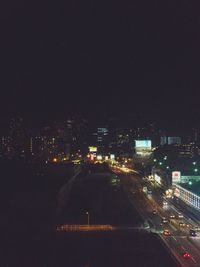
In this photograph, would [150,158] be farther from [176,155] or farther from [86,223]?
[86,223]

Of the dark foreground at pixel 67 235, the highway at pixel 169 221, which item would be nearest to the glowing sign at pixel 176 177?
the highway at pixel 169 221

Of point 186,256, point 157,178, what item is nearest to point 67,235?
point 186,256

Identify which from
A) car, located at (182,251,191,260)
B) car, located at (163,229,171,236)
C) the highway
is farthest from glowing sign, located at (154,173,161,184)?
car, located at (182,251,191,260)

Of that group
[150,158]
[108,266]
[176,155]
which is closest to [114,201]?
[108,266]

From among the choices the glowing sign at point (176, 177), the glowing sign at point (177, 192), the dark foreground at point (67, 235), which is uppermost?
the glowing sign at point (176, 177)

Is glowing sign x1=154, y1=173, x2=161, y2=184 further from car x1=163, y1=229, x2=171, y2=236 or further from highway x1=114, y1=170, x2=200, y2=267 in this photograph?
car x1=163, y1=229, x2=171, y2=236

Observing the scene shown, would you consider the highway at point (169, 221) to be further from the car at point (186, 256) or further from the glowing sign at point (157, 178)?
the glowing sign at point (157, 178)

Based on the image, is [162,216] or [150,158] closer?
[162,216]

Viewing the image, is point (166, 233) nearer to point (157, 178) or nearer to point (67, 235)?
point (67, 235)
